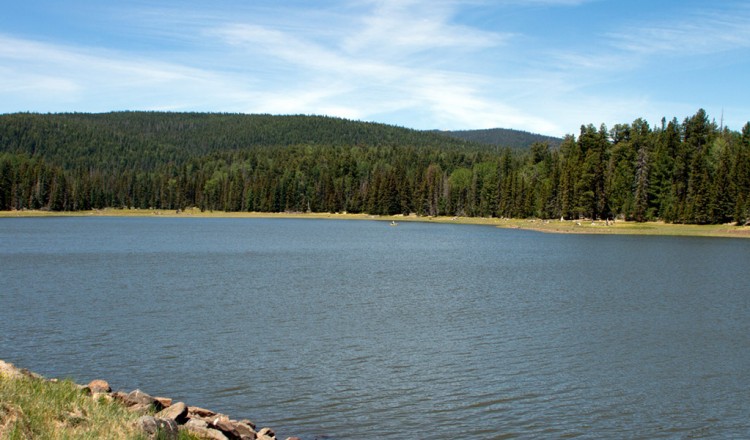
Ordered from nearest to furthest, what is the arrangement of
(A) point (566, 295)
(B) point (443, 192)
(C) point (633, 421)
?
(C) point (633, 421) → (A) point (566, 295) → (B) point (443, 192)

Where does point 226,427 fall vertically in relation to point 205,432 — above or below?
below

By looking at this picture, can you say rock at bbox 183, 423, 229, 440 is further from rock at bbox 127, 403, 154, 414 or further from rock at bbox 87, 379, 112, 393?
rock at bbox 87, 379, 112, 393

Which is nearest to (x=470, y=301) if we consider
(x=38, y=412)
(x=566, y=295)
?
(x=566, y=295)

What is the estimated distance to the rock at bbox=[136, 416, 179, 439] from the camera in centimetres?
1072

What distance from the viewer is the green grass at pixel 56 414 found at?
32.7 ft

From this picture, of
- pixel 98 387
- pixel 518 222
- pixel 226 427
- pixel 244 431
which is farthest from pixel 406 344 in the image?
pixel 518 222

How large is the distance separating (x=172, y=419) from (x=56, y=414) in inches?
73.7

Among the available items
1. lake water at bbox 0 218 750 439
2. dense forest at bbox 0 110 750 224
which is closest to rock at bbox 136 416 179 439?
lake water at bbox 0 218 750 439

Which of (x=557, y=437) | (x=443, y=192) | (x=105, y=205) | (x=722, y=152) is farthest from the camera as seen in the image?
(x=105, y=205)

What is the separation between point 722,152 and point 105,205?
525ft

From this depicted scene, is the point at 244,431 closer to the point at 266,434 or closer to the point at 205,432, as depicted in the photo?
the point at 266,434

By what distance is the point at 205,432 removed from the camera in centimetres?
1206

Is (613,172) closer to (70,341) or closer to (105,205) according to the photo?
(70,341)

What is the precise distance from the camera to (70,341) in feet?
72.6
